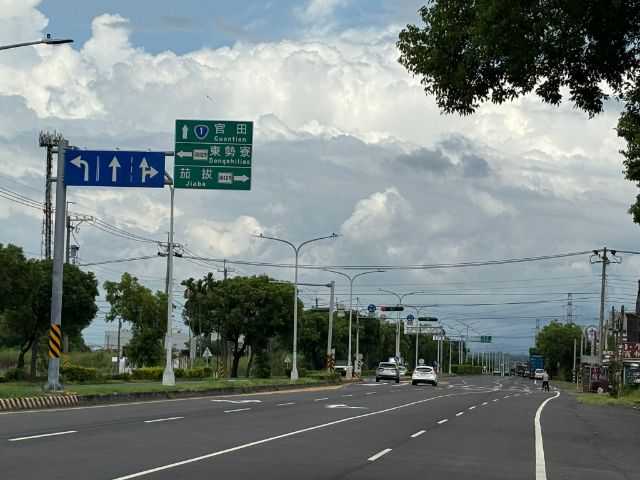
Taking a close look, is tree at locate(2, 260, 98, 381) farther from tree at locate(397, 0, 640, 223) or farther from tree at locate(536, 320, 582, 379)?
tree at locate(536, 320, 582, 379)

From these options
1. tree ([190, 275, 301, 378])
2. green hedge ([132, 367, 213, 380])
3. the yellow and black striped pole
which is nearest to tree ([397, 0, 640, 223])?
the yellow and black striped pole

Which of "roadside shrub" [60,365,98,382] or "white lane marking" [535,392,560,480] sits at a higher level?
"white lane marking" [535,392,560,480]

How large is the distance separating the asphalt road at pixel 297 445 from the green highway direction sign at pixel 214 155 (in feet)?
23.9

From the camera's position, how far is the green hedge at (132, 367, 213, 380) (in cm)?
6316

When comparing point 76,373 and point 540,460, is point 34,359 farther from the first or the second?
point 540,460

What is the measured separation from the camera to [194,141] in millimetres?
30219

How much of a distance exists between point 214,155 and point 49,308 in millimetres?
29882

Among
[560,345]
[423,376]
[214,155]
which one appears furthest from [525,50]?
[560,345]

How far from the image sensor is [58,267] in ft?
94.3

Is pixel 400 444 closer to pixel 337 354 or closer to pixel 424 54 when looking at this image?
pixel 424 54

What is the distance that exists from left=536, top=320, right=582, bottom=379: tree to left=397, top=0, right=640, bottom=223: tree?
455 feet

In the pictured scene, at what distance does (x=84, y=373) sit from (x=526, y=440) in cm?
3889

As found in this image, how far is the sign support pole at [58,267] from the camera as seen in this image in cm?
2858

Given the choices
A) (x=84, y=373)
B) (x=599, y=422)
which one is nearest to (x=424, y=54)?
(x=599, y=422)
